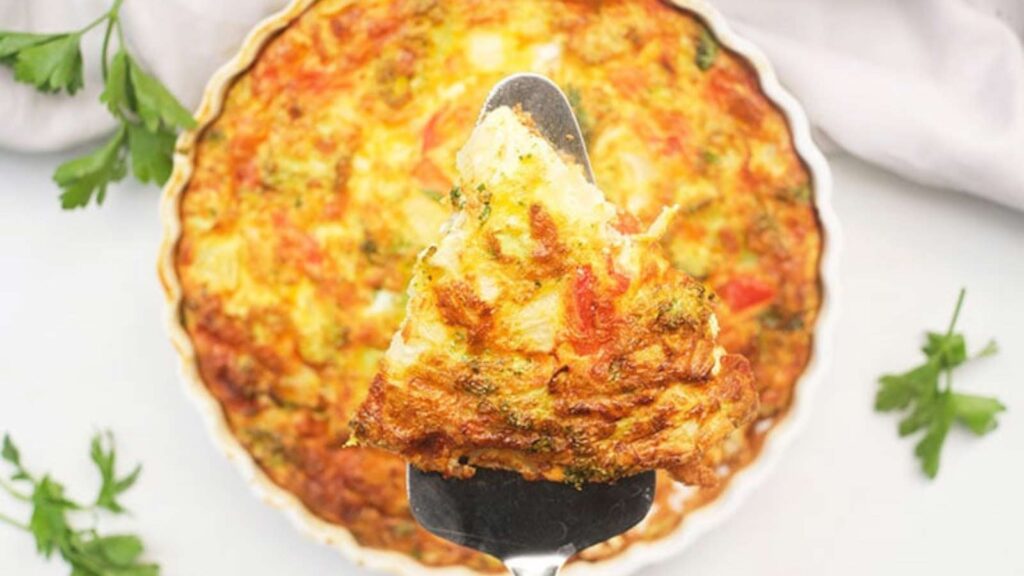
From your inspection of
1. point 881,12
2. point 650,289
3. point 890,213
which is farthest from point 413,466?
point 881,12

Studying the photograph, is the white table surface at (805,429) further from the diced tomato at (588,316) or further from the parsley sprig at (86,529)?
the diced tomato at (588,316)

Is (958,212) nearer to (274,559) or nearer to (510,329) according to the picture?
(510,329)

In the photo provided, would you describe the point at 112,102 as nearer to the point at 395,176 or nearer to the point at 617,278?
the point at 395,176

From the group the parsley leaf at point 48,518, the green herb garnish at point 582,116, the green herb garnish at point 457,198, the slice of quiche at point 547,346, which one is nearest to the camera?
the slice of quiche at point 547,346

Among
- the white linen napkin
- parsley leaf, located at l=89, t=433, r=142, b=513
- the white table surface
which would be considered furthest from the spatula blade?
the white linen napkin

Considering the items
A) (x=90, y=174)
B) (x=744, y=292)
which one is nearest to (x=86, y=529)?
(x=90, y=174)

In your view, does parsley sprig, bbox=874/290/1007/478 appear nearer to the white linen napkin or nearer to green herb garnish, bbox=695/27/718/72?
the white linen napkin

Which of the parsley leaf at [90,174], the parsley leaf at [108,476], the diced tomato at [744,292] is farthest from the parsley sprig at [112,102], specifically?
the diced tomato at [744,292]
